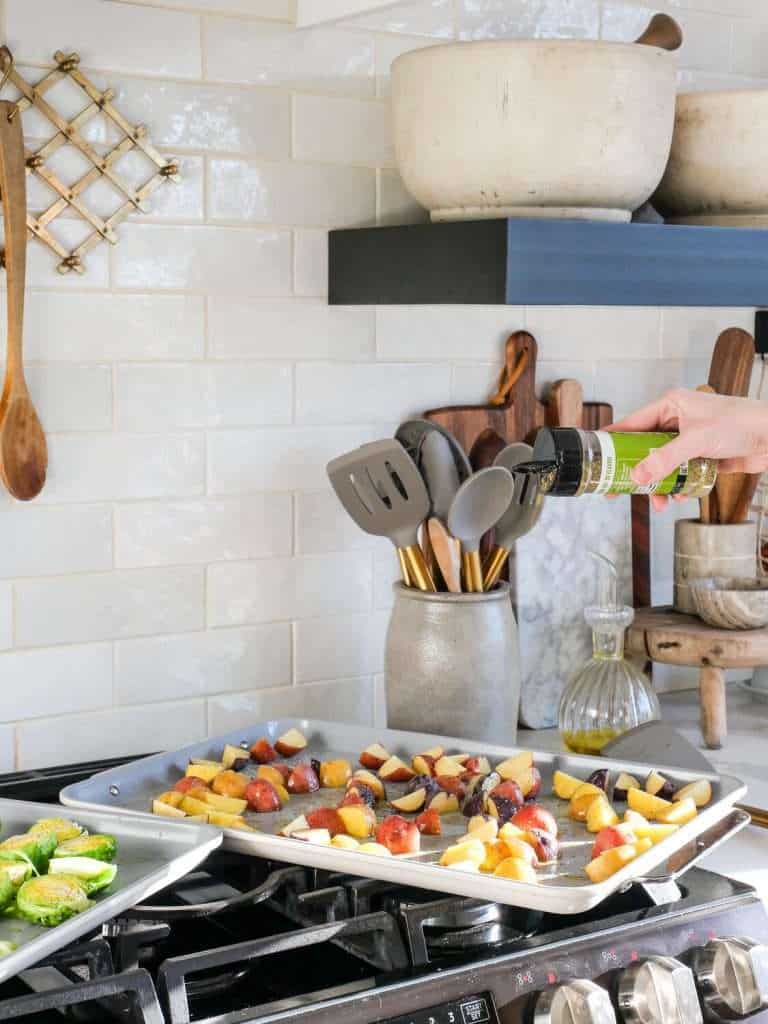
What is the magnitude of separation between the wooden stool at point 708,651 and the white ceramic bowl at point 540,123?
577mm

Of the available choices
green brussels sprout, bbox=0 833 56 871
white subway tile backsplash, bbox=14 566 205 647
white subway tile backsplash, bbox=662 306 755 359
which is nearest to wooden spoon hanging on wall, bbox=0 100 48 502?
white subway tile backsplash, bbox=14 566 205 647

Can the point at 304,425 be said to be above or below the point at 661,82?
below

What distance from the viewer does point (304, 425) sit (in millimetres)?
1755

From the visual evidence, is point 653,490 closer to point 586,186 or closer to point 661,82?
point 586,186

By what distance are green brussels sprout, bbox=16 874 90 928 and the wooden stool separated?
96cm

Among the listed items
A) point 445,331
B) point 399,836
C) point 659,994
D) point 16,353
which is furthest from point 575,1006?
point 445,331

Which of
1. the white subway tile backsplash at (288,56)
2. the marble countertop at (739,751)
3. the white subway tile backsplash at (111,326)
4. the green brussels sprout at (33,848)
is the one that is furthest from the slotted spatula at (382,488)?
the green brussels sprout at (33,848)

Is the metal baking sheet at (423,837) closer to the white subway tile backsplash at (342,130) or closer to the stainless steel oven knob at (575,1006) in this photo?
the stainless steel oven knob at (575,1006)

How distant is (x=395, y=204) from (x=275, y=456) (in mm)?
344

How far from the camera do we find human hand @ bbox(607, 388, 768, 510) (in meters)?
1.50

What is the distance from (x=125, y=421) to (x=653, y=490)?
583mm

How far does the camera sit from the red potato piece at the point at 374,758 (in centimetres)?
152

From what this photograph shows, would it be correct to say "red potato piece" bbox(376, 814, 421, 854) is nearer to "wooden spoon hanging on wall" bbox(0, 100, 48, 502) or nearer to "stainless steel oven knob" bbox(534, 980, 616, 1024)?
"stainless steel oven knob" bbox(534, 980, 616, 1024)

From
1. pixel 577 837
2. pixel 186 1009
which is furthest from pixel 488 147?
pixel 186 1009
